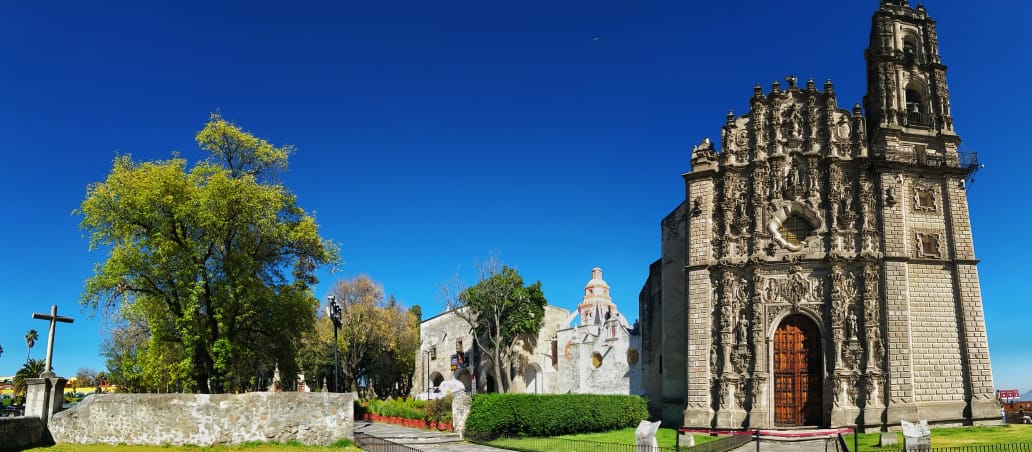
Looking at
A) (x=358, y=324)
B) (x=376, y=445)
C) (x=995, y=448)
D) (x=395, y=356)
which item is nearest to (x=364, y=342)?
(x=358, y=324)

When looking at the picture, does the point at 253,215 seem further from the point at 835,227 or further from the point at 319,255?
the point at 835,227

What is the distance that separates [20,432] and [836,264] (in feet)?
86.3

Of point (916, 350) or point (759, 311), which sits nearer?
point (916, 350)

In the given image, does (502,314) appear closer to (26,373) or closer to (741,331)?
(741,331)

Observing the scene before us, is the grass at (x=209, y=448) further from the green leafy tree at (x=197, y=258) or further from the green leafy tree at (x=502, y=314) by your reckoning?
the green leafy tree at (x=502, y=314)

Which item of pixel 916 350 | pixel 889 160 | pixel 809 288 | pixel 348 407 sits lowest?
pixel 348 407

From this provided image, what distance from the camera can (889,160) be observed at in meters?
27.2

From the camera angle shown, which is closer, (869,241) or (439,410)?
(869,241)

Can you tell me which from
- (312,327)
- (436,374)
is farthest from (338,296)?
(312,327)

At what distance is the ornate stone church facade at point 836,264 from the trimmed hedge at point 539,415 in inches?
135

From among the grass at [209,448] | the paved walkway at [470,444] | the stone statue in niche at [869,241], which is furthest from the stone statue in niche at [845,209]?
the grass at [209,448]

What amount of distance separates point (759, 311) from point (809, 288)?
2.03m

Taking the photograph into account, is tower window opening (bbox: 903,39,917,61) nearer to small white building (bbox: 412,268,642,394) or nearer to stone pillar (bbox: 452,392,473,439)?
small white building (bbox: 412,268,642,394)

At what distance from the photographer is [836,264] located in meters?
27.1
